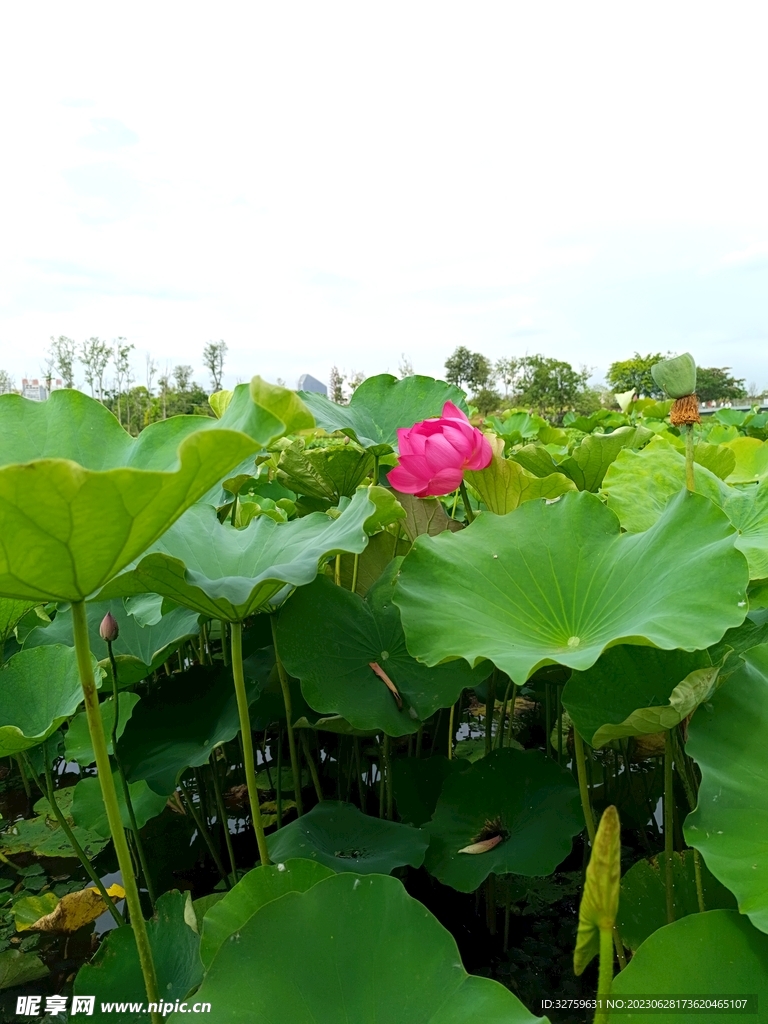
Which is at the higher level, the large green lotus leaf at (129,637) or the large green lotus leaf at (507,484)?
the large green lotus leaf at (507,484)

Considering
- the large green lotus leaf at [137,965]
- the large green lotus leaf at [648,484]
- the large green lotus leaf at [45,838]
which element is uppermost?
the large green lotus leaf at [648,484]

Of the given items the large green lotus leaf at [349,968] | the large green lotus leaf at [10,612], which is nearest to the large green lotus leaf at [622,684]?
the large green lotus leaf at [349,968]

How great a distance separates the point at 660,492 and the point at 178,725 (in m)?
0.81

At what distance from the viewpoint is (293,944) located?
22.3 inches

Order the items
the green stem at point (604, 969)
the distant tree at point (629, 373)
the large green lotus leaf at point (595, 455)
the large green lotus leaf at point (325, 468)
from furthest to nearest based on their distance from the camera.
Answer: the distant tree at point (629, 373) → the large green lotus leaf at point (595, 455) → the large green lotus leaf at point (325, 468) → the green stem at point (604, 969)

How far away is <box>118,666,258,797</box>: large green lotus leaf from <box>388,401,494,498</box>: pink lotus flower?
1.27 ft

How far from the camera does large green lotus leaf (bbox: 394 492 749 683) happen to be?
25.6 inches

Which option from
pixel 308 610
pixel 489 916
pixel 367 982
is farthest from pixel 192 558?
pixel 489 916

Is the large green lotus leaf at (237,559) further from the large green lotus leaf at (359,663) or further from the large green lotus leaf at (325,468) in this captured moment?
the large green lotus leaf at (325,468)

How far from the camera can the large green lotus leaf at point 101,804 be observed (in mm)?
1089

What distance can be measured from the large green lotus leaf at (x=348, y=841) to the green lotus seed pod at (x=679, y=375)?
2.13 ft

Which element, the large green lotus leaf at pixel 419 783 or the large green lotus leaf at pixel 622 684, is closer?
the large green lotus leaf at pixel 622 684

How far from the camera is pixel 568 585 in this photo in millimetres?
807

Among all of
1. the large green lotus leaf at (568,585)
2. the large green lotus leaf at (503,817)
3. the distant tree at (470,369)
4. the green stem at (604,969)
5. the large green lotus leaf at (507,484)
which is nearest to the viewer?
the green stem at (604,969)
